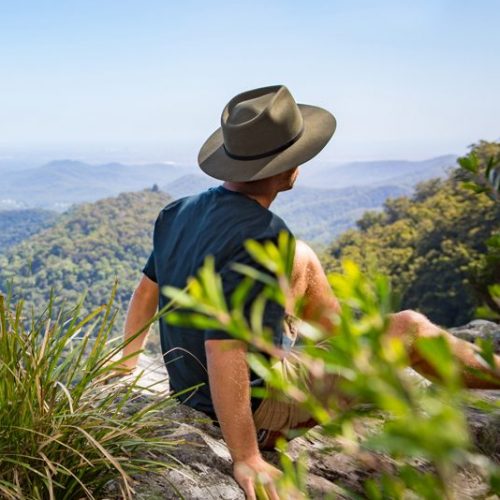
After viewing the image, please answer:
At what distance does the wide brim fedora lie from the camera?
6.86 ft

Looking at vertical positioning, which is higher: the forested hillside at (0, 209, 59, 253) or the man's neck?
the man's neck

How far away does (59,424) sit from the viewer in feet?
5.51

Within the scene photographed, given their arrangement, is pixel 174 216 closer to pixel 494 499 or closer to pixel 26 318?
pixel 26 318

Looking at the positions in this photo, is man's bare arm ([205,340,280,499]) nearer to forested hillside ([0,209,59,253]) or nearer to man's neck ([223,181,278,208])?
man's neck ([223,181,278,208])

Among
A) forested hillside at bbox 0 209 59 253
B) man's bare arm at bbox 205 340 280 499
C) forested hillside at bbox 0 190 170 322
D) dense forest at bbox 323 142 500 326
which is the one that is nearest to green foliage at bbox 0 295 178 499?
man's bare arm at bbox 205 340 280 499

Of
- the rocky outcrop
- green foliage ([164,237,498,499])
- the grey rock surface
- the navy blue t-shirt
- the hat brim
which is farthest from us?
the grey rock surface

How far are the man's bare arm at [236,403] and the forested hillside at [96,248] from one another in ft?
242

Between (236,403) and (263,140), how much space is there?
2.48 feet

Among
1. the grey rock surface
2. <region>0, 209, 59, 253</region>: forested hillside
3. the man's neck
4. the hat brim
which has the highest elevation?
the hat brim

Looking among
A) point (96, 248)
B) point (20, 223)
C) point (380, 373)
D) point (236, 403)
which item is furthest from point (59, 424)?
point (20, 223)

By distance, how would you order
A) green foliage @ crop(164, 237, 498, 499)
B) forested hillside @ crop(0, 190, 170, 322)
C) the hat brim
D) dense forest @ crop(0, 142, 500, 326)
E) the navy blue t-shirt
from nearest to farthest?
1. green foliage @ crop(164, 237, 498, 499)
2. the navy blue t-shirt
3. the hat brim
4. dense forest @ crop(0, 142, 500, 326)
5. forested hillside @ crop(0, 190, 170, 322)

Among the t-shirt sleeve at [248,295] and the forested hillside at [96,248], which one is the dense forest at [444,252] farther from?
the forested hillside at [96,248]

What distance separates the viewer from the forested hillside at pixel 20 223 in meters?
140

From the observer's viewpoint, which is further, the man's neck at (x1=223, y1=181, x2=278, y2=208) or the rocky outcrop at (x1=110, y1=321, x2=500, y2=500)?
the man's neck at (x1=223, y1=181, x2=278, y2=208)
